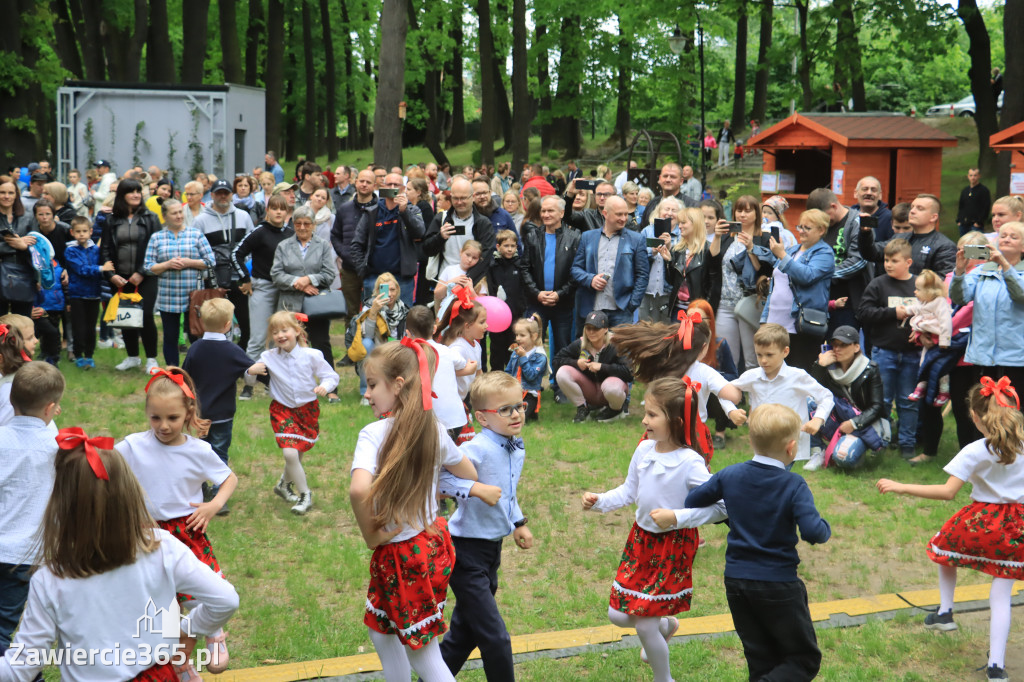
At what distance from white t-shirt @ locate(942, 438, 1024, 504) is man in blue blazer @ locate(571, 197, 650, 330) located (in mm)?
5731

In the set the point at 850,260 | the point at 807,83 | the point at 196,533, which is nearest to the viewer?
the point at 196,533

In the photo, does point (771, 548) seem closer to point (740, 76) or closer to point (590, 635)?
point (590, 635)

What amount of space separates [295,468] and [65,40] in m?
32.1

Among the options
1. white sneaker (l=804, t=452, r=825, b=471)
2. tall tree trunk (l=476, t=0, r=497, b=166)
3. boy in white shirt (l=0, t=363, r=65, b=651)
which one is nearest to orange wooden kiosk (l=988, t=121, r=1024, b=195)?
white sneaker (l=804, t=452, r=825, b=471)

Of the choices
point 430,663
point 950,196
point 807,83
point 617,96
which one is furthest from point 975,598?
point 617,96

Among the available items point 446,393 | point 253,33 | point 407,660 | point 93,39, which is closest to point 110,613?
point 407,660

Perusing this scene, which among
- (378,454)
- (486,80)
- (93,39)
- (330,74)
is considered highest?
(330,74)

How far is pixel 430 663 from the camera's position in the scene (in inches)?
168

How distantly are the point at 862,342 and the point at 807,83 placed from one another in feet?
60.7

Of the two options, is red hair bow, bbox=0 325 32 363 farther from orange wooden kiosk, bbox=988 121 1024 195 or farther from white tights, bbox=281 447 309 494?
orange wooden kiosk, bbox=988 121 1024 195

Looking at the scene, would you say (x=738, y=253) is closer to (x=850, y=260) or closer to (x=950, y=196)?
(x=850, y=260)

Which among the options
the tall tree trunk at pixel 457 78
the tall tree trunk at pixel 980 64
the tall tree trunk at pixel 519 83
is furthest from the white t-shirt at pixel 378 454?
the tall tree trunk at pixel 457 78

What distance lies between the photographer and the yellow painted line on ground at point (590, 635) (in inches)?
206

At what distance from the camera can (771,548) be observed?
4496mm
